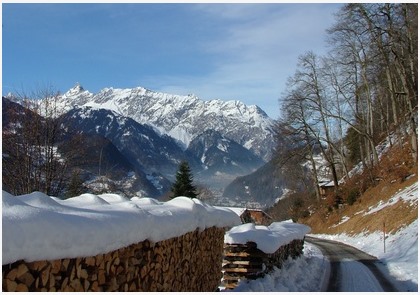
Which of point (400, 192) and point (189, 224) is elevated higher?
point (400, 192)

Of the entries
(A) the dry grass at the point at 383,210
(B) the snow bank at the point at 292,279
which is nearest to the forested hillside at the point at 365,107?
(A) the dry grass at the point at 383,210

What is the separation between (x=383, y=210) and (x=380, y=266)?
11261mm

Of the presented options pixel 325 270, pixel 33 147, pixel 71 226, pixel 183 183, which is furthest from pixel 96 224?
pixel 183 183

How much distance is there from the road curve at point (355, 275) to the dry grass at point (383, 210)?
380 cm

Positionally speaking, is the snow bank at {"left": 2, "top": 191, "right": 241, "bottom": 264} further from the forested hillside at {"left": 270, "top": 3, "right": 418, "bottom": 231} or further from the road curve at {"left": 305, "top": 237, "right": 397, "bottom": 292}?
the forested hillside at {"left": 270, "top": 3, "right": 418, "bottom": 231}

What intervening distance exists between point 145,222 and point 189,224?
2246 millimetres

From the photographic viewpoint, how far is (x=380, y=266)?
17766mm

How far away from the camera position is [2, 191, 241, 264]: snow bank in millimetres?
3928

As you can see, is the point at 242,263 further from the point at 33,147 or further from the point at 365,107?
the point at 365,107

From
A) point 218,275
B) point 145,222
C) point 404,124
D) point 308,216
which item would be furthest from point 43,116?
point 308,216

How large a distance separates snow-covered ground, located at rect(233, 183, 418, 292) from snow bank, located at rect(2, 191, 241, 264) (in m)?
5.26

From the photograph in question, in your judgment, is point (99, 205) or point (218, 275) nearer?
point (99, 205)

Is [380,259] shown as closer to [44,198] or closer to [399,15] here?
[399,15]

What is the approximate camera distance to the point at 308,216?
50.2 meters
